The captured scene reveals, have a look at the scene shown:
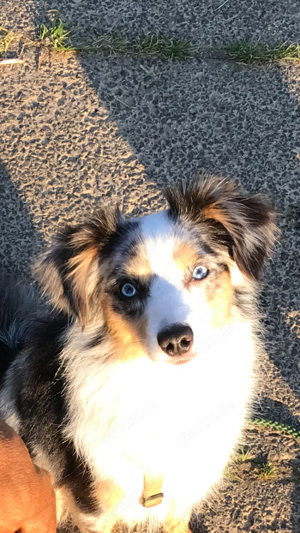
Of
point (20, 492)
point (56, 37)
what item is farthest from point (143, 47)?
point (20, 492)

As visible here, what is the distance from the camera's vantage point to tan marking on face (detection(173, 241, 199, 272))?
228 cm

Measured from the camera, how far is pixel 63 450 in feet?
9.04

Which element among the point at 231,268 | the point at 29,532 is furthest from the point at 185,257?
the point at 29,532

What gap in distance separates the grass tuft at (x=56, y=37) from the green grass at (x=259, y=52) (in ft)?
4.21

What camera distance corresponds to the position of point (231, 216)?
2.46 meters

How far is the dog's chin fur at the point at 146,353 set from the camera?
7.55ft

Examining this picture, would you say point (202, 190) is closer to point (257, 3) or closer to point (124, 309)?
point (124, 309)

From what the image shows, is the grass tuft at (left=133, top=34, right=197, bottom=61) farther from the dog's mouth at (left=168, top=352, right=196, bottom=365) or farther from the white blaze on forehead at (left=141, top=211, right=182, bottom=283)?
the dog's mouth at (left=168, top=352, right=196, bottom=365)

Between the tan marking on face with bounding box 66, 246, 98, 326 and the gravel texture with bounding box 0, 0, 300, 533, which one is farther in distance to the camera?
the gravel texture with bounding box 0, 0, 300, 533

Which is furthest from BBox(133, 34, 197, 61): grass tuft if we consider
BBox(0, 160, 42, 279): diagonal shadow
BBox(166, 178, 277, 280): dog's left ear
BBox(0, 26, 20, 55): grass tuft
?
BBox(166, 178, 277, 280): dog's left ear

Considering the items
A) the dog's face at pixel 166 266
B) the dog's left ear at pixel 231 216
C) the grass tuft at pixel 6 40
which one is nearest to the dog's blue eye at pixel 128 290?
the dog's face at pixel 166 266

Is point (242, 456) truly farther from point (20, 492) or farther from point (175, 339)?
point (20, 492)

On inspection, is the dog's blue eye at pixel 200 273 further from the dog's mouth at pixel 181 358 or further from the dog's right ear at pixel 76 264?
the dog's right ear at pixel 76 264

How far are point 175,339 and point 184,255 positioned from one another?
1.26 feet
